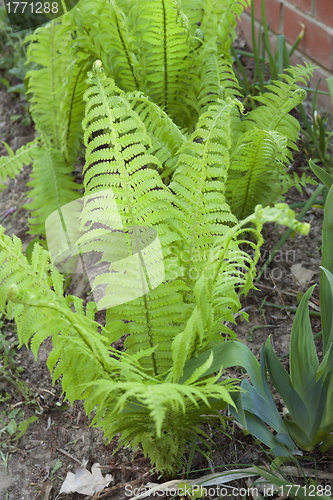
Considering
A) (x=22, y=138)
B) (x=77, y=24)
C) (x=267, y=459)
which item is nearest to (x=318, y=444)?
(x=267, y=459)

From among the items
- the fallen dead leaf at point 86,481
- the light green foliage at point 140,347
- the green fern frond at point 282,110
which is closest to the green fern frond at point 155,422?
the light green foliage at point 140,347

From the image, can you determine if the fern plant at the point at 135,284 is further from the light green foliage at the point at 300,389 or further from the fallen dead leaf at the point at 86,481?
the fallen dead leaf at the point at 86,481

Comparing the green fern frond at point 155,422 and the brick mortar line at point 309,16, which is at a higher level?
the brick mortar line at point 309,16

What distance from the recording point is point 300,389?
38.6 inches

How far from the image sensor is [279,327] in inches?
56.0

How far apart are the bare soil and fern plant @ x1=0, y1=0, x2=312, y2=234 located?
0.92 feet

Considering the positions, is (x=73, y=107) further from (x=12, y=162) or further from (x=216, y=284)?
(x=216, y=284)

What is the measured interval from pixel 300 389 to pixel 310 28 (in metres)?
1.74

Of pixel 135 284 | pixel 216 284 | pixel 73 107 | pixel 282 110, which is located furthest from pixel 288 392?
pixel 73 107

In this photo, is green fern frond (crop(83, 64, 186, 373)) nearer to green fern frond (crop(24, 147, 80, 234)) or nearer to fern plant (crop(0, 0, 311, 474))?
fern plant (crop(0, 0, 311, 474))

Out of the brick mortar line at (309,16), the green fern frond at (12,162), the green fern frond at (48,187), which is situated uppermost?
the brick mortar line at (309,16)

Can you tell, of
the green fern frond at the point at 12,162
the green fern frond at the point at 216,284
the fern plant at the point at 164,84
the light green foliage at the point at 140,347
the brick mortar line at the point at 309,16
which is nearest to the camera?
the green fern frond at the point at 216,284

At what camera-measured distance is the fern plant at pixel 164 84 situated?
1370 mm

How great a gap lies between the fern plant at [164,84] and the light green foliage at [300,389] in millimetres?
490
